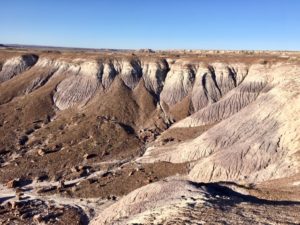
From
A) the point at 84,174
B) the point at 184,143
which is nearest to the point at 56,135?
the point at 84,174

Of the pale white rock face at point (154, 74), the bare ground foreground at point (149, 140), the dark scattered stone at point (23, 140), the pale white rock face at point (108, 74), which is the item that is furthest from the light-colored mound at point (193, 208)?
the pale white rock face at point (108, 74)

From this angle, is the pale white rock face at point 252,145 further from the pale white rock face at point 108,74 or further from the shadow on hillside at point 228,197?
the pale white rock face at point 108,74

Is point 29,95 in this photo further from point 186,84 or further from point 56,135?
point 186,84

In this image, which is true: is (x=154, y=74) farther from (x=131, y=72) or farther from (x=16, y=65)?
(x=16, y=65)

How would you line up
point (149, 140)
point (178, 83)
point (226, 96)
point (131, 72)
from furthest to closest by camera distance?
point (131, 72) → point (178, 83) → point (226, 96) → point (149, 140)

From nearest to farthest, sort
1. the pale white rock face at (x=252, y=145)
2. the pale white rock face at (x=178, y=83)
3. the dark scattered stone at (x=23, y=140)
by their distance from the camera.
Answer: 1. the pale white rock face at (x=252, y=145)
2. the dark scattered stone at (x=23, y=140)
3. the pale white rock face at (x=178, y=83)

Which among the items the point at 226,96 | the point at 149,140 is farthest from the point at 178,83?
the point at 149,140
